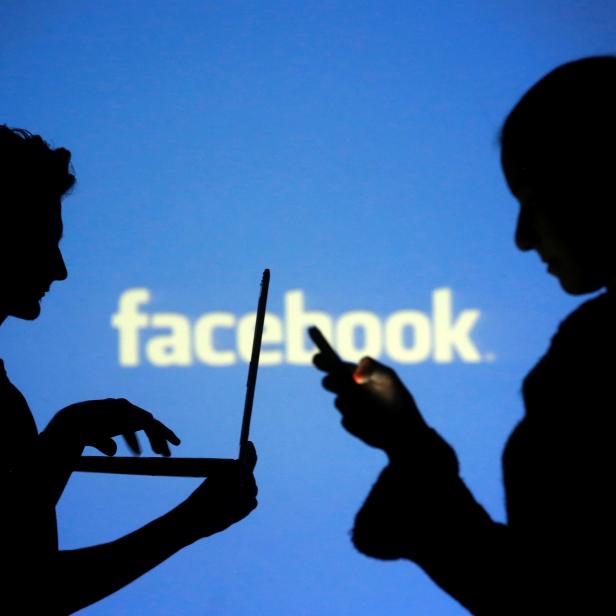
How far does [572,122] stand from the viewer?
0.43m

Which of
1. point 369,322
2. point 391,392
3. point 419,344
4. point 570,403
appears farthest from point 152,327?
point 570,403

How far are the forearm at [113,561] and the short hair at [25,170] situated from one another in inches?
15.2

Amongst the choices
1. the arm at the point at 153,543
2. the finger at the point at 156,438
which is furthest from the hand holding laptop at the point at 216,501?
the finger at the point at 156,438

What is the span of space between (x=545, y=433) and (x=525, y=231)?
176mm

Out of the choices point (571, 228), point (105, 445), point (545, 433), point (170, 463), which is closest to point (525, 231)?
point (571, 228)

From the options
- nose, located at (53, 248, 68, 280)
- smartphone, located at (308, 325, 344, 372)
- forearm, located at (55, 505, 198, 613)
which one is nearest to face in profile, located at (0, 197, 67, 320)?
nose, located at (53, 248, 68, 280)

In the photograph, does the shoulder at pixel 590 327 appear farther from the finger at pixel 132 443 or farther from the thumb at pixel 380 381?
the finger at pixel 132 443

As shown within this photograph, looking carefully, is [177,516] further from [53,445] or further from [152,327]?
[152,327]

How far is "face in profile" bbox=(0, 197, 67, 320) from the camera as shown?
68 centimetres

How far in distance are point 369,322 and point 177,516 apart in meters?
0.84

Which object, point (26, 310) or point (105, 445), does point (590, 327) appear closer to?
point (105, 445)

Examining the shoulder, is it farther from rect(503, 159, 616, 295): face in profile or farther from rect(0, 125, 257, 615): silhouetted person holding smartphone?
rect(0, 125, 257, 615): silhouetted person holding smartphone

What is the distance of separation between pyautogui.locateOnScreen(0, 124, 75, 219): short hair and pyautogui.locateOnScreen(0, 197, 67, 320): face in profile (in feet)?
0.06

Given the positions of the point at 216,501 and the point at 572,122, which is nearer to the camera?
the point at 572,122
